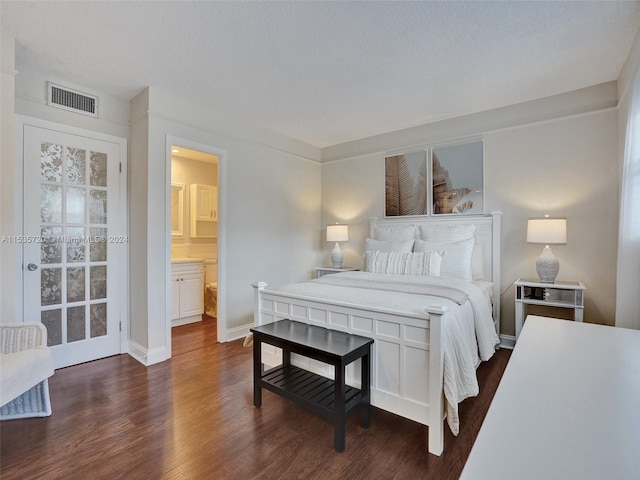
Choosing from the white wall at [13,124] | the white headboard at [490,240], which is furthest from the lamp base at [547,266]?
the white wall at [13,124]

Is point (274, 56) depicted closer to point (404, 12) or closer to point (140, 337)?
point (404, 12)

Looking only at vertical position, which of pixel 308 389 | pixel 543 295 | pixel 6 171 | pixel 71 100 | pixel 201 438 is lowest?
Result: pixel 201 438

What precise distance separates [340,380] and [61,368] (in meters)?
2.75

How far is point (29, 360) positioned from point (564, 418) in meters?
2.66

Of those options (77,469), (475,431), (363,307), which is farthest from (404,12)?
(77,469)

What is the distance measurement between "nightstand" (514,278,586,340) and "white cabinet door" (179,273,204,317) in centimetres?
393

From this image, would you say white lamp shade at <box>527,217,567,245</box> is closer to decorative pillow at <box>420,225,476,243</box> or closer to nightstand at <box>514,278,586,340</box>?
nightstand at <box>514,278,586,340</box>

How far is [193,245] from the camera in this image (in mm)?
5105

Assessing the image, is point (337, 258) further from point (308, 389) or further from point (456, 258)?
point (308, 389)

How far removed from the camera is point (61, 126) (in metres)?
2.89

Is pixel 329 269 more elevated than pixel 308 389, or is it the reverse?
pixel 329 269

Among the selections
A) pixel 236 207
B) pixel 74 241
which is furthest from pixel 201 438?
pixel 236 207

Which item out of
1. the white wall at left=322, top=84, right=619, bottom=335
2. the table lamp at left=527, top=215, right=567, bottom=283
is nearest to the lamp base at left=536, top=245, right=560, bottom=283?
the table lamp at left=527, top=215, right=567, bottom=283

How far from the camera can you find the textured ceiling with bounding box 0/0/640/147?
2.00 metres
